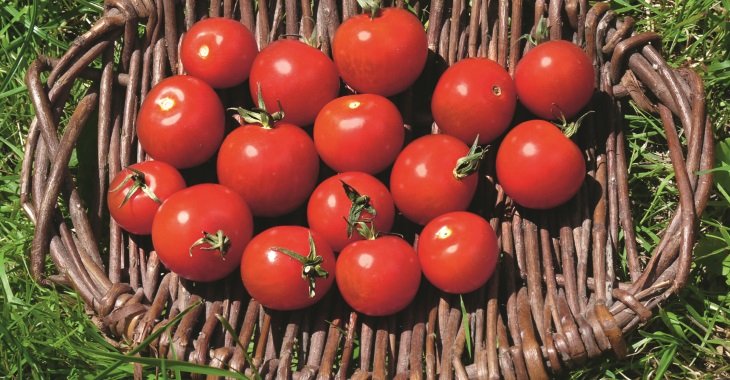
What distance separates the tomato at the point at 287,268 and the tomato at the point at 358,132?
0.20m

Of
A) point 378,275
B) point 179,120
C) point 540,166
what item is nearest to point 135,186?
point 179,120

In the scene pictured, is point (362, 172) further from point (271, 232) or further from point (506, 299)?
point (506, 299)

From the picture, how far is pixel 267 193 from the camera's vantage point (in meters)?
1.92

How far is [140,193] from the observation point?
1920mm

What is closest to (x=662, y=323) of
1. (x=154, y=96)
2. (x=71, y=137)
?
(x=154, y=96)

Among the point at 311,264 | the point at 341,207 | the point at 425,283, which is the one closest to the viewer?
the point at 311,264

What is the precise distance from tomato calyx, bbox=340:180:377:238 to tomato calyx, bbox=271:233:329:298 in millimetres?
96

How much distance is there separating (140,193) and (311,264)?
444mm

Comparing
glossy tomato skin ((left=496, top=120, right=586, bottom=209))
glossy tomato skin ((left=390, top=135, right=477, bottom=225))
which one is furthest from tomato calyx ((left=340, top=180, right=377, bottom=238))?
glossy tomato skin ((left=496, top=120, right=586, bottom=209))

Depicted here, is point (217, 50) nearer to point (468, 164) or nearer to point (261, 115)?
point (261, 115)

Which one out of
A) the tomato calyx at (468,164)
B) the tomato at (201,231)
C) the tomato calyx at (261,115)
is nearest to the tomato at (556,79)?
the tomato calyx at (468,164)

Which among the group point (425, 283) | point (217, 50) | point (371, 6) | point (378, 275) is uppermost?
point (371, 6)

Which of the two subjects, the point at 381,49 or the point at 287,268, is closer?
the point at 287,268

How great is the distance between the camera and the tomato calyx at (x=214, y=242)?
179cm
